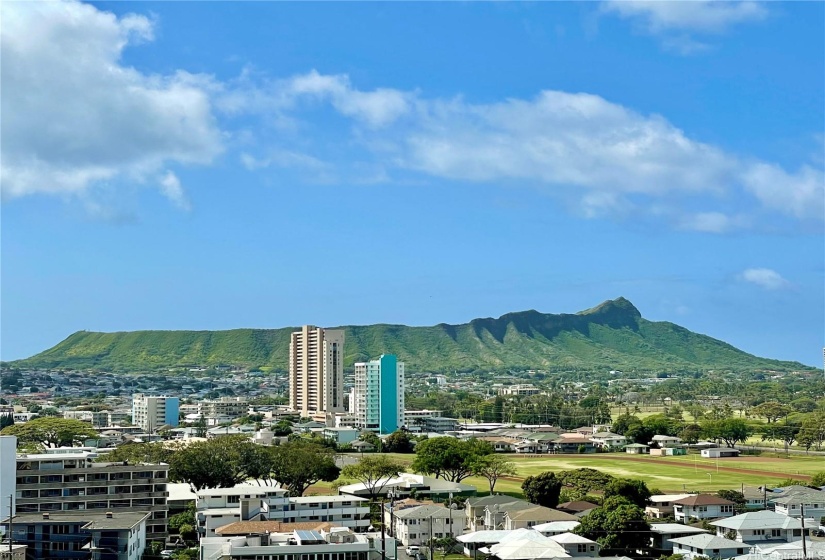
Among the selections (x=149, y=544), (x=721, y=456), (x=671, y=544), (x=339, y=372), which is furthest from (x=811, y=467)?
(x=339, y=372)

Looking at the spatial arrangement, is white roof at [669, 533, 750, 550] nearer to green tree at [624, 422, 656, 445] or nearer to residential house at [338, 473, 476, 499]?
residential house at [338, 473, 476, 499]

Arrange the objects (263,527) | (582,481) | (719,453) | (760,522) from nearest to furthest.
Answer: (263,527)
(760,522)
(582,481)
(719,453)

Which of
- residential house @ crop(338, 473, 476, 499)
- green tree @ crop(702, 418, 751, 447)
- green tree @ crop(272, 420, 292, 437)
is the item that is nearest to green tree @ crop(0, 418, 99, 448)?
green tree @ crop(272, 420, 292, 437)

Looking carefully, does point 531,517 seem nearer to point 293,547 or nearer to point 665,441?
point 293,547

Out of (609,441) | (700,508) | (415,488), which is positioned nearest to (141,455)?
(415,488)

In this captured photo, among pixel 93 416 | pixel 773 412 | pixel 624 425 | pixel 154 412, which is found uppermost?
pixel 154 412

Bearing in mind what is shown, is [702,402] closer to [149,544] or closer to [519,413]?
[519,413]

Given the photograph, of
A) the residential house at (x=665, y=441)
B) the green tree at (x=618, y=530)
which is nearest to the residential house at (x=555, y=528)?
the green tree at (x=618, y=530)
